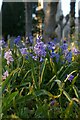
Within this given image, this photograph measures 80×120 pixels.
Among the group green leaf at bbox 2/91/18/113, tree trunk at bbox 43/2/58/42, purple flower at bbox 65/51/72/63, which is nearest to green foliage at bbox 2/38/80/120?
green leaf at bbox 2/91/18/113

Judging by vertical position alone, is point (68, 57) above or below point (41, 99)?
above

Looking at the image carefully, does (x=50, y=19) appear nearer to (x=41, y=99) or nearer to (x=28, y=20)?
(x=28, y=20)

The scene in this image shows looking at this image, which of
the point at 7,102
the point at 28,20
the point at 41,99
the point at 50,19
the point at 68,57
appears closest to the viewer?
the point at 7,102

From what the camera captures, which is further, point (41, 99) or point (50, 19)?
point (50, 19)

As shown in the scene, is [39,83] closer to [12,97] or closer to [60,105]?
[60,105]

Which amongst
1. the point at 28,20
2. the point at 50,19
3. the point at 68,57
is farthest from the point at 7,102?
the point at 28,20

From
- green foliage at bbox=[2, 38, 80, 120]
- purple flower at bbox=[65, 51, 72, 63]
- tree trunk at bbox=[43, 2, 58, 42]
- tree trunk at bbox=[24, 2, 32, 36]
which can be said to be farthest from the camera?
tree trunk at bbox=[24, 2, 32, 36]

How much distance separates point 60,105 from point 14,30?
21362mm

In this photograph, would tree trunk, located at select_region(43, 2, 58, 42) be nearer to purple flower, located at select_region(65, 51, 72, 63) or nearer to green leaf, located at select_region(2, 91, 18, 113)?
purple flower, located at select_region(65, 51, 72, 63)

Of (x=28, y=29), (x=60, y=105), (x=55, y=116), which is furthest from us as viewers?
Result: (x=28, y=29)

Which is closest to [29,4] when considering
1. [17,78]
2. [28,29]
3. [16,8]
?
[28,29]

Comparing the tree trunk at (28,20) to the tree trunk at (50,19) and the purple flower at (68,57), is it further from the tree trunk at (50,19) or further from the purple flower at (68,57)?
the purple flower at (68,57)

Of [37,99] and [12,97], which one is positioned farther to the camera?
[37,99]

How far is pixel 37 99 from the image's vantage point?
182 cm
